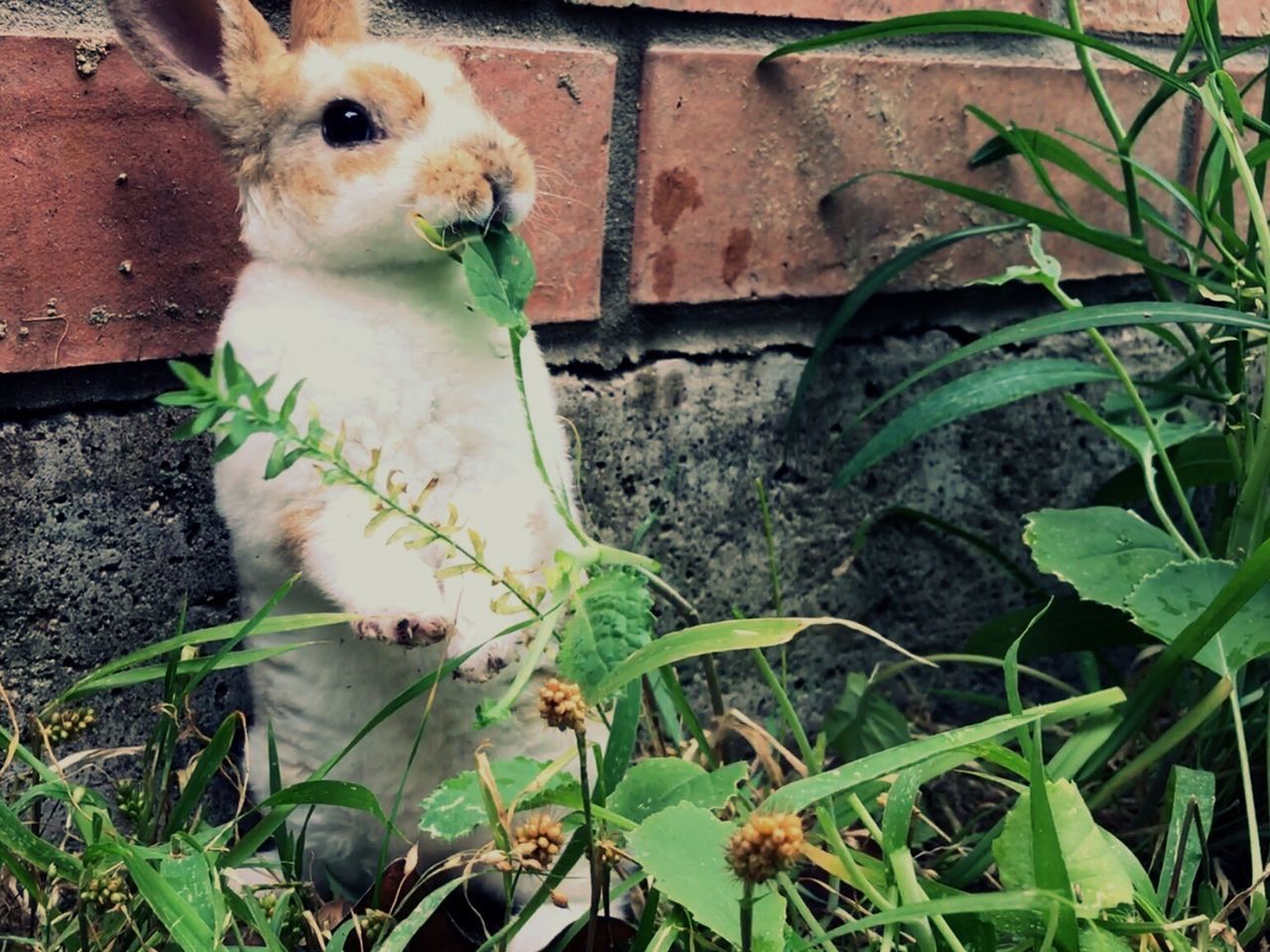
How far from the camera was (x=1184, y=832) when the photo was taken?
770mm

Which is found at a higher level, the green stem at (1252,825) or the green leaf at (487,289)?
the green leaf at (487,289)

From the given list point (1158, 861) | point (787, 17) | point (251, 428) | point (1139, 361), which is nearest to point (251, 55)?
point (251, 428)

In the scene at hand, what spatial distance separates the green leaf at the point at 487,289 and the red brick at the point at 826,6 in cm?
32

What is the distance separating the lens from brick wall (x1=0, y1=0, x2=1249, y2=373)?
30.4 inches

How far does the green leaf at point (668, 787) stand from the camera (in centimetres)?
65

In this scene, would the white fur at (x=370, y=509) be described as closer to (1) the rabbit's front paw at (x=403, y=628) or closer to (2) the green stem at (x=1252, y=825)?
(1) the rabbit's front paw at (x=403, y=628)

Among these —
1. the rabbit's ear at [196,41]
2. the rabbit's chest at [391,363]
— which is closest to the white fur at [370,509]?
the rabbit's chest at [391,363]

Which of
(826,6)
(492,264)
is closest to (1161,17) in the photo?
(826,6)

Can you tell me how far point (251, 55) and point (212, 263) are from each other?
151 millimetres

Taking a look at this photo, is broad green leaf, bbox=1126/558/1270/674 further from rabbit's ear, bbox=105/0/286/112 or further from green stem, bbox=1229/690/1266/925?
rabbit's ear, bbox=105/0/286/112

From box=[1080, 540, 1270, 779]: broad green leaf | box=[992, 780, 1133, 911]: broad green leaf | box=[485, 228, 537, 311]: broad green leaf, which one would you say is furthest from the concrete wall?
box=[992, 780, 1133, 911]: broad green leaf

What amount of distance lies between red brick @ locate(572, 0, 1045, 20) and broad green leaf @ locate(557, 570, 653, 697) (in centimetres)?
47

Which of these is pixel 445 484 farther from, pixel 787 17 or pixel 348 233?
pixel 787 17

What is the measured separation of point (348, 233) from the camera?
714 millimetres
